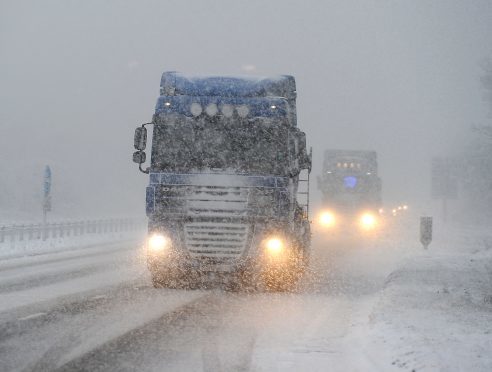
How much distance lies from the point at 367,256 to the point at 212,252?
12.2m

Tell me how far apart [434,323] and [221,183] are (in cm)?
509

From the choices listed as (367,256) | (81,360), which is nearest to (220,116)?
(81,360)

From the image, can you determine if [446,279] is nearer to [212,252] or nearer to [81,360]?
Answer: [212,252]

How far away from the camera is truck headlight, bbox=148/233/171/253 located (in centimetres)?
1338

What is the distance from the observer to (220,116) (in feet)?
46.0

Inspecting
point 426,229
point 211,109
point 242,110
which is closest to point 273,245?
point 242,110

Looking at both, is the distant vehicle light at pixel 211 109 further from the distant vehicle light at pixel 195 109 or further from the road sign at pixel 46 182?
the road sign at pixel 46 182

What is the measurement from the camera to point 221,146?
45.1 feet

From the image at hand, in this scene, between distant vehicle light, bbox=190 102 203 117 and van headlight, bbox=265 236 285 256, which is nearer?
van headlight, bbox=265 236 285 256

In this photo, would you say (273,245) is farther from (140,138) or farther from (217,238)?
(140,138)

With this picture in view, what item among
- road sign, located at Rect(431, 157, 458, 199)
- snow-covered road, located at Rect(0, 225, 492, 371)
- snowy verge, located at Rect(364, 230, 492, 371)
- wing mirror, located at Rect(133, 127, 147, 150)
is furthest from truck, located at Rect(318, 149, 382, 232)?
wing mirror, located at Rect(133, 127, 147, 150)

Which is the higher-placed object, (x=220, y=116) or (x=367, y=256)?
(x=220, y=116)

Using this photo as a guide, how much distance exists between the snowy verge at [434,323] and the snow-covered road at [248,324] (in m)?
0.01

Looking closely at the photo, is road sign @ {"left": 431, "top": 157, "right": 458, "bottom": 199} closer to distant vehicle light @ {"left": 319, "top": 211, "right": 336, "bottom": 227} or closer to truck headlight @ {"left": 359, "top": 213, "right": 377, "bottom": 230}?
truck headlight @ {"left": 359, "top": 213, "right": 377, "bottom": 230}
